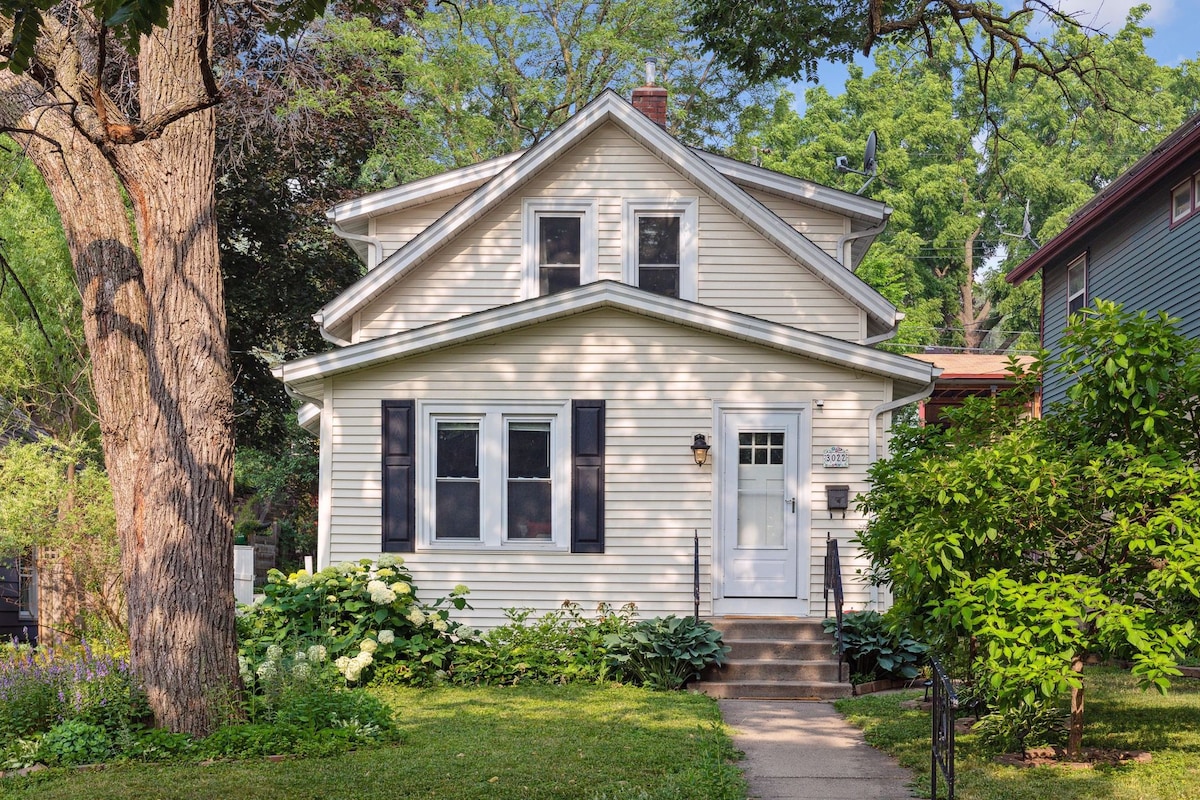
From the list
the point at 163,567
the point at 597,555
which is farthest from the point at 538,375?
the point at 163,567

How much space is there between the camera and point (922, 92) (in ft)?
143

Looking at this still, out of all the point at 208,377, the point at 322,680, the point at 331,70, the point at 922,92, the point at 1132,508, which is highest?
the point at 922,92

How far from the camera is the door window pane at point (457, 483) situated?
1305 cm

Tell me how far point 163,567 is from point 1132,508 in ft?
20.0

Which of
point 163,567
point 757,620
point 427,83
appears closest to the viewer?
point 163,567

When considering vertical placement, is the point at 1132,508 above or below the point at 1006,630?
above

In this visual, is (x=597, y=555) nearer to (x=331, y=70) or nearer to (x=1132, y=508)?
(x=1132, y=508)

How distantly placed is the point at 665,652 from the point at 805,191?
669 centimetres

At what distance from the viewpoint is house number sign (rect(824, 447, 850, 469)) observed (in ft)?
42.2

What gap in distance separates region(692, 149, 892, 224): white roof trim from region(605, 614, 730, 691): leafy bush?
20.4 ft

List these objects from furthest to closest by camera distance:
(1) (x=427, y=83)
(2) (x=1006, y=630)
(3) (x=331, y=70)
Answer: (1) (x=427, y=83) → (3) (x=331, y=70) → (2) (x=1006, y=630)

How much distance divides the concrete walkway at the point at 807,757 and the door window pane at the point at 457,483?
375cm

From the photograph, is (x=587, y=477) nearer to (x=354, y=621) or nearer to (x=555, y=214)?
(x=354, y=621)

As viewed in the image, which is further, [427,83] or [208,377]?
[427,83]
